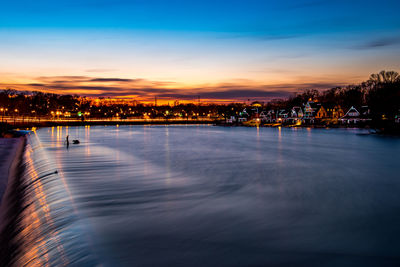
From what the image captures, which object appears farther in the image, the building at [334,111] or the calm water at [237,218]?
the building at [334,111]

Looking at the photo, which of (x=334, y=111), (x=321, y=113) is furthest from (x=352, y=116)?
(x=321, y=113)

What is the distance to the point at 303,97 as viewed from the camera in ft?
487

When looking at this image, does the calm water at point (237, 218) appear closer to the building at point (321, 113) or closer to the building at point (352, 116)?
the building at point (352, 116)

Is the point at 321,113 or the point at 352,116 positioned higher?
the point at 321,113

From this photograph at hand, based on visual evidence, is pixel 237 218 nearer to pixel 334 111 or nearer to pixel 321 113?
pixel 334 111

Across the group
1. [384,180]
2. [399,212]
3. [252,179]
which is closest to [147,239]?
[399,212]

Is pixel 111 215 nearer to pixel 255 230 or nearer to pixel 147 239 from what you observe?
pixel 147 239

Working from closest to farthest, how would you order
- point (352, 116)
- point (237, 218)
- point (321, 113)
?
point (237, 218) < point (352, 116) < point (321, 113)

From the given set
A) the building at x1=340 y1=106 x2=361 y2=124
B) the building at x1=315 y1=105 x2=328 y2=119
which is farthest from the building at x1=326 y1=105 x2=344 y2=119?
the building at x1=340 y1=106 x2=361 y2=124

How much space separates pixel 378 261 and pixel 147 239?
5022 millimetres

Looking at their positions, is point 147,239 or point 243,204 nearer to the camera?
point 147,239

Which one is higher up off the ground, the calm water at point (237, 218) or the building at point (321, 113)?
the building at point (321, 113)

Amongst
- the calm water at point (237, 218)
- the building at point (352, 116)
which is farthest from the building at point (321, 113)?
the calm water at point (237, 218)

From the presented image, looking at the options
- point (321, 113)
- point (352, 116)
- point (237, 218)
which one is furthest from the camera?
point (321, 113)
